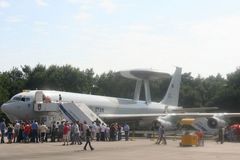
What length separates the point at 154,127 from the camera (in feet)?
164

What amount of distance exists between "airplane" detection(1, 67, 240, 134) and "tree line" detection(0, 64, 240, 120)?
13.5 meters

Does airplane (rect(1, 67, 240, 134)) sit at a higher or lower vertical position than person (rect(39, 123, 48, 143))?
higher

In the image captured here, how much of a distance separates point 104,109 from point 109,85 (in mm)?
62155

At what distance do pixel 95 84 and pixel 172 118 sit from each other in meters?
62.2

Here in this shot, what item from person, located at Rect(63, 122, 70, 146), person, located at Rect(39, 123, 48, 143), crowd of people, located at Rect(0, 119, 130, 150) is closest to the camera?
person, located at Rect(63, 122, 70, 146)

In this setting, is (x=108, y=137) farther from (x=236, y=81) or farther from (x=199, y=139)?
(x=236, y=81)

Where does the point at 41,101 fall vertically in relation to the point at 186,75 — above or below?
below

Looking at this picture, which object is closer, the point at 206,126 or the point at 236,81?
the point at 206,126

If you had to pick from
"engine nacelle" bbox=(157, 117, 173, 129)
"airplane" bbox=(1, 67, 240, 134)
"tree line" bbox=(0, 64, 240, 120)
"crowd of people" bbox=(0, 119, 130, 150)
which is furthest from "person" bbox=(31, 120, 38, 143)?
"tree line" bbox=(0, 64, 240, 120)

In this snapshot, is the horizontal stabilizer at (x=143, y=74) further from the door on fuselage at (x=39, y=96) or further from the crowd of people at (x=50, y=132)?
the crowd of people at (x=50, y=132)

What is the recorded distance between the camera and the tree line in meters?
79.9

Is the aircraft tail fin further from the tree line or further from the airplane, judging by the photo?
the tree line

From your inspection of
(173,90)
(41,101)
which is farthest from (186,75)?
(41,101)

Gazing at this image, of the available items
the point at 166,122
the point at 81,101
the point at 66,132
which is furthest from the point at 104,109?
the point at 66,132
